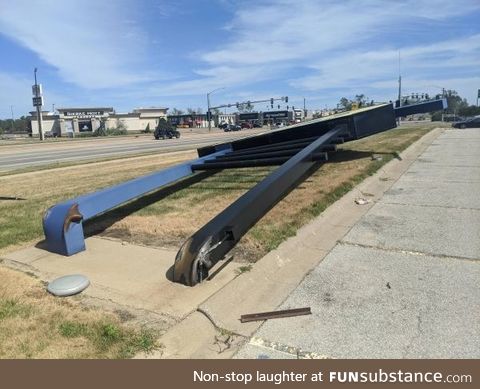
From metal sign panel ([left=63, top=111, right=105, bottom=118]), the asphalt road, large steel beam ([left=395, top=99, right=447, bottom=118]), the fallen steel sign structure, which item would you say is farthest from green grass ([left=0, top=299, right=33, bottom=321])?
metal sign panel ([left=63, top=111, right=105, bottom=118])

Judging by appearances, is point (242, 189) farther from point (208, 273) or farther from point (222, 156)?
point (208, 273)

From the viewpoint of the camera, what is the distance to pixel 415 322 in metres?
3.37

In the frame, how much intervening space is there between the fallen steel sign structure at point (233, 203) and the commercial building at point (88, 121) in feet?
268

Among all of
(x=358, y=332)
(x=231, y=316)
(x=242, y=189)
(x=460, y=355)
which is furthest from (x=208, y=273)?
(x=242, y=189)

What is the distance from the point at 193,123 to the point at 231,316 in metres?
118

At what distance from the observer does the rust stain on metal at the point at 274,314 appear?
352 cm

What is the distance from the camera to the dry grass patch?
3077 mm

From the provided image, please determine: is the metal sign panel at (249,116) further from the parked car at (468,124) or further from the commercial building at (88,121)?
the parked car at (468,124)

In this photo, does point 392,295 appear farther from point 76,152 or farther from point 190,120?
point 190,120
